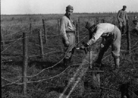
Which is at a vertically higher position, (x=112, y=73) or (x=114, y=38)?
(x=114, y=38)

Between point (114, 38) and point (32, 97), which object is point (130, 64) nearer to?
point (114, 38)

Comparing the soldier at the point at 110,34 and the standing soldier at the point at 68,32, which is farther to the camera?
the standing soldier at the point at 68,32

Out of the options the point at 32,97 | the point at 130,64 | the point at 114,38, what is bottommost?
the point at 32,97

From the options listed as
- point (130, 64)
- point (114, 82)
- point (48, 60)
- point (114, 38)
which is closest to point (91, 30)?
point (114, 38)

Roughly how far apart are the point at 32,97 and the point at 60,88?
730mm

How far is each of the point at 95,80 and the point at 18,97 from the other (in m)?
1.79

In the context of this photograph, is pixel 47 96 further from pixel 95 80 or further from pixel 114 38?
pixel 114 38

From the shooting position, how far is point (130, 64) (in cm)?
675

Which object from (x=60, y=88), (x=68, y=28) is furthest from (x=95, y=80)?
(x=68, y=28)

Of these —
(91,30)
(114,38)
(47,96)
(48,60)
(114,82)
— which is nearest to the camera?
(47,96)

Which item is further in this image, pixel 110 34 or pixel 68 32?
pixel 68 32

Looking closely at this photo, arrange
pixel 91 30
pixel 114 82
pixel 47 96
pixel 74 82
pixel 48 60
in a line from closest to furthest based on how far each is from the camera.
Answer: pixel 47 96, pixel 74 82, pixel 114 82, pixel 91 30, pixel 48 60

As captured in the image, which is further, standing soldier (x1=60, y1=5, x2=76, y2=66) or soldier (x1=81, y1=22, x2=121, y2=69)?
standing soldier (x1=60, y1=5, x2=76, y2=66)

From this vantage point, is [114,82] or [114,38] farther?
[114,38]
